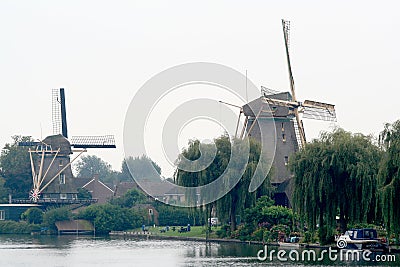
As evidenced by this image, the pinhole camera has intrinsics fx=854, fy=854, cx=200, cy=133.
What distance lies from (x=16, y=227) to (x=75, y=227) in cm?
568

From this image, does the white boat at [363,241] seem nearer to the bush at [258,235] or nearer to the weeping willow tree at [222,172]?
the bush at [258,235]

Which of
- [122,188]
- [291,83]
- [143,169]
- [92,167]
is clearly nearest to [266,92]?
[291,83]

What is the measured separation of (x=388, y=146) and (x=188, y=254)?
12.0 metres

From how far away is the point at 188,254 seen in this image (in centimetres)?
4153

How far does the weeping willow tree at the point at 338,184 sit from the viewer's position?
4044cm

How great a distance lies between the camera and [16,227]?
75.3 meters

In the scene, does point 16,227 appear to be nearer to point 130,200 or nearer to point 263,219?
Result: point 130,200

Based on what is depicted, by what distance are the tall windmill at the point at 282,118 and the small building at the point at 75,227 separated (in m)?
18.9

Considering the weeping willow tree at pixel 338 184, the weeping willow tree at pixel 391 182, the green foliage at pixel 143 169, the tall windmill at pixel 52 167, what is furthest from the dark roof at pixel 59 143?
the weeping willow tree at pixel 391 182

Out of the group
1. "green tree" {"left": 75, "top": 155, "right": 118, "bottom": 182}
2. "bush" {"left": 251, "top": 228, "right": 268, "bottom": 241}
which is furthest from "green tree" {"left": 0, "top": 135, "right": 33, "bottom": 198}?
"green tree" {"left": 75, "top": 155, "right": 118, "bottom": 182}

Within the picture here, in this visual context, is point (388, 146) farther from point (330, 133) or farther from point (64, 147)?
point (64, 147)

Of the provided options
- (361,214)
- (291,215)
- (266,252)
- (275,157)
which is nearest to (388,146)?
(361,214)

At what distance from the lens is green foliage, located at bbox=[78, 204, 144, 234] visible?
71.4m

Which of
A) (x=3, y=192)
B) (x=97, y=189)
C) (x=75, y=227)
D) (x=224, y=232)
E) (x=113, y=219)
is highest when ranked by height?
A: (x=97, y=189)
